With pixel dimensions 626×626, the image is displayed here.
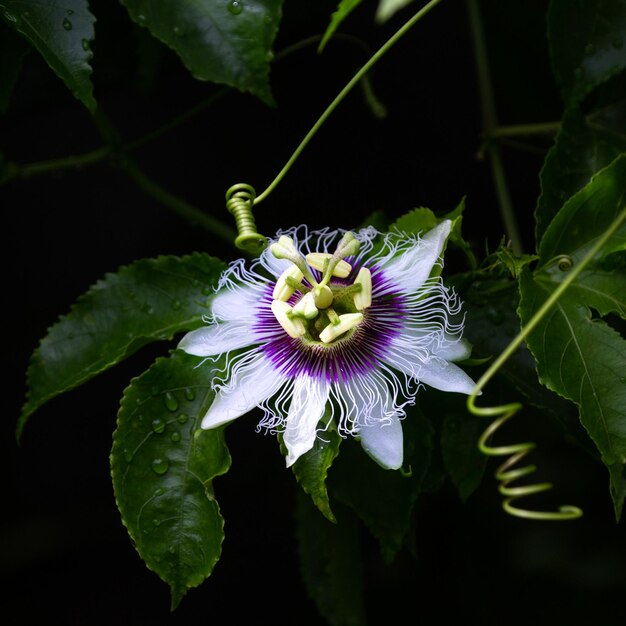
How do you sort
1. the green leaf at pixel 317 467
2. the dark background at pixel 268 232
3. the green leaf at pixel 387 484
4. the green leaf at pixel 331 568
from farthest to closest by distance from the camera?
the dark background at pixel 268 232
the green leaf at pixel 331 568
the green leaf at pixel 387 484
the green leaf at pixel 317 467

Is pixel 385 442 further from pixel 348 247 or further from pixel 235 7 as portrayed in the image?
pixel 235 7

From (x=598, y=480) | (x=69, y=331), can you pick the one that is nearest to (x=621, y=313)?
(x=69, y=331)

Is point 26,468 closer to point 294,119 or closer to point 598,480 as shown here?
point 294,119

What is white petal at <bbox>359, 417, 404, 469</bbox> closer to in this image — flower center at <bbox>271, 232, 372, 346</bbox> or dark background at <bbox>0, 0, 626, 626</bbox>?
flower center at <bbox>271, 232, 372, 346</bbox>

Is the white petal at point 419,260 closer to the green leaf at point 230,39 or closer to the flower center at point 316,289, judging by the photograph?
the flower center at point 316,289

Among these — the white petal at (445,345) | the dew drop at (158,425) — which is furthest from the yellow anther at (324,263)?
the dew drop at (158,425)

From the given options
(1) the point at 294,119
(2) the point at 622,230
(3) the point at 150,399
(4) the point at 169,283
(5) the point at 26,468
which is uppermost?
(1) the point at 294,119
